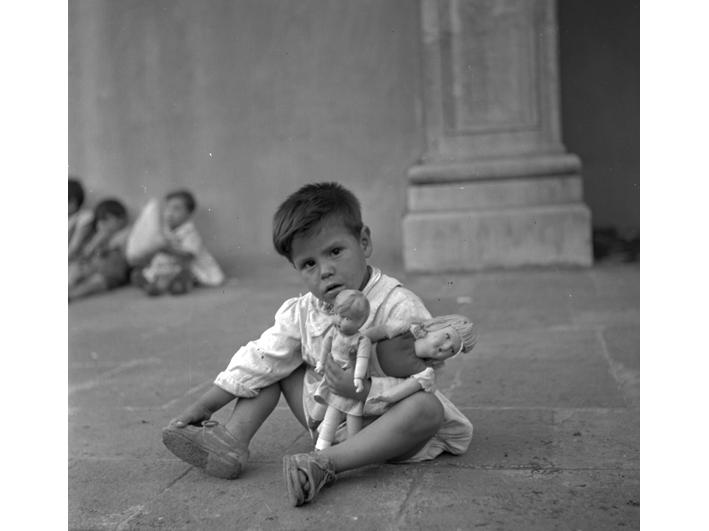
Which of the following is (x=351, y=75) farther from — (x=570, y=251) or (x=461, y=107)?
(x=570, y=251)

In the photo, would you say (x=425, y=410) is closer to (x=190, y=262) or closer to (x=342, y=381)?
(x=342, y=381)

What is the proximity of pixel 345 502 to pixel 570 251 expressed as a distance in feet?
13.0

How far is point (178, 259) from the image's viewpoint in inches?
256

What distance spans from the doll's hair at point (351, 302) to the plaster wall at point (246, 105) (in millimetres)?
4411

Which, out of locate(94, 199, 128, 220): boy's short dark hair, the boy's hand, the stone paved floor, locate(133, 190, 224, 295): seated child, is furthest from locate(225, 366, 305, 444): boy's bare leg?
locate(94, 199, 128, 220): boy's short dark hair

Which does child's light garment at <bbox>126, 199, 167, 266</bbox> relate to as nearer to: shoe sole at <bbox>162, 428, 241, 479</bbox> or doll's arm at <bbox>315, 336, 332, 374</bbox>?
shoe sole at <bbox>162, 428, 241, 479</bbox>

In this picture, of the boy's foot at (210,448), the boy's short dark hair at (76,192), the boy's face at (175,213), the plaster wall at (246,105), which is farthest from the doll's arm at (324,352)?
the boy's short dark hair at (76,192)

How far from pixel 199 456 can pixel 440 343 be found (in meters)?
0.70

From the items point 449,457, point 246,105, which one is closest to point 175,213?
point 246,105

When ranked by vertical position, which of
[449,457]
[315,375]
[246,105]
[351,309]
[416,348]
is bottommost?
[449,457]

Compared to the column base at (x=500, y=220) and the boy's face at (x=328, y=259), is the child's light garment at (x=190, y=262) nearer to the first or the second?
the column base at (x=500, y=220)

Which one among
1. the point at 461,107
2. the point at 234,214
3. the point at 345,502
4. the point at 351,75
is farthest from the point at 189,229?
the point at 345,502

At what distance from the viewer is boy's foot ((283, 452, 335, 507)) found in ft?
7.20

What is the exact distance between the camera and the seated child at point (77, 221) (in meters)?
7.21
